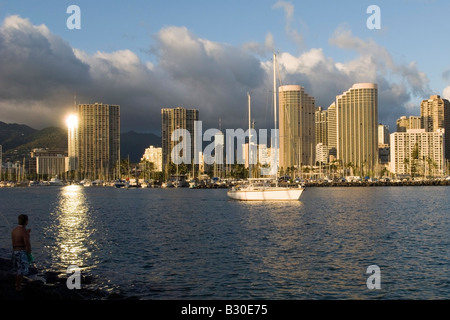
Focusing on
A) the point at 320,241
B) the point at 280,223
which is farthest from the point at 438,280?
the point at 280,223

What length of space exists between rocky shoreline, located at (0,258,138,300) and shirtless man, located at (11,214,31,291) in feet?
3.07

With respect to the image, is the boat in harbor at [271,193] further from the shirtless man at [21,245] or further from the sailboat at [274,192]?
the shirtless man at [21,245]

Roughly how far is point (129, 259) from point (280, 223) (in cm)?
2830

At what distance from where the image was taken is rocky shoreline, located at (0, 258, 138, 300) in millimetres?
21628

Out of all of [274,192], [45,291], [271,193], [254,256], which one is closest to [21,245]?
[45,291]

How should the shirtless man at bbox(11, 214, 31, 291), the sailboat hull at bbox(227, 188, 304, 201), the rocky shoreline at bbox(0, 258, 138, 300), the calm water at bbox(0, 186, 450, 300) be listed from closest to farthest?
the shirtless man at bbox(11, 214, 31, 291) < the rocky shoreline at bbox(0, 258, 138, 300) < the calm water at bbox(0, 186, 450, 300) < the sailboat hull at bbox(227, 188, 304, 201)

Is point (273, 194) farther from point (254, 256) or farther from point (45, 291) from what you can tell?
point (45, 291)

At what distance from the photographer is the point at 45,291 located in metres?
23.1

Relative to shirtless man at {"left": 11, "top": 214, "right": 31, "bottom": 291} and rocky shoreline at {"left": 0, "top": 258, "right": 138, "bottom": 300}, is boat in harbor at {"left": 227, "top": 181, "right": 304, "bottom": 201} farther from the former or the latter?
shirtless man at {"left": 11, "top": 214, "right": 31, "bottom": 291}

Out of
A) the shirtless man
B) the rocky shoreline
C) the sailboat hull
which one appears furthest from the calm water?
the sailboat hull

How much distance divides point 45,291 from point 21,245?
3605mm

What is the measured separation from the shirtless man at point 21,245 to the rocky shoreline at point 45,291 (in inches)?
36.9
